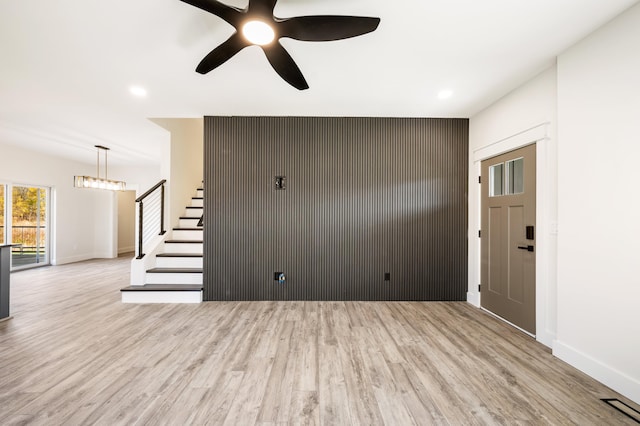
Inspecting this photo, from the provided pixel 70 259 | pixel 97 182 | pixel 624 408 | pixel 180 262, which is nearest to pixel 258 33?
pixel 624 408

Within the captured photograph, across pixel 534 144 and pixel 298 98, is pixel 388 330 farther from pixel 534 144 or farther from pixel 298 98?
pixel 298 98

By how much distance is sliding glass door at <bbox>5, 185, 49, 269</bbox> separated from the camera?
6.06 metres

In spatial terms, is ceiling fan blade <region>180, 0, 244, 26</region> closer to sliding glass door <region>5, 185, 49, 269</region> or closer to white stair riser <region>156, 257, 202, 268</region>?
white stair riser <region>156, 257, 202, 268</region>

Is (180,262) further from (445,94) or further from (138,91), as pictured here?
(445,94)

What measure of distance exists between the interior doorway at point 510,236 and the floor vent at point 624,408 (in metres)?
0.99

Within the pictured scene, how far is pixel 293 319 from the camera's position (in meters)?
3.29

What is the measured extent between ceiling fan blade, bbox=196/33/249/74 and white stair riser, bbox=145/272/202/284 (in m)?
2.88

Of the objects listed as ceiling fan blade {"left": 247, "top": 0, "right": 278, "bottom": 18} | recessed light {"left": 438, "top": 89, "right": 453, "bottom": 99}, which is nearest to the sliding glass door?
ceiling fan blade {"left": 247, "top": 0, "right": 278, "bottom": 18}

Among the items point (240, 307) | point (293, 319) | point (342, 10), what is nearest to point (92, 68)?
point (342, 10)

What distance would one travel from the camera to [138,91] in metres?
3.28

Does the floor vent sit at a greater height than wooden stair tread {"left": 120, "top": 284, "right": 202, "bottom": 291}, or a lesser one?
lesser

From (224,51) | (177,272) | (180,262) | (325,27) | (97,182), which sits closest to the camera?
(325,27)

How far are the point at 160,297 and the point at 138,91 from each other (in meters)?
2.62

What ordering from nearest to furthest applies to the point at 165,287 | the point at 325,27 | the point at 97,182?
the point at 325,27 → the point at 165,287 → the point at 97,182
